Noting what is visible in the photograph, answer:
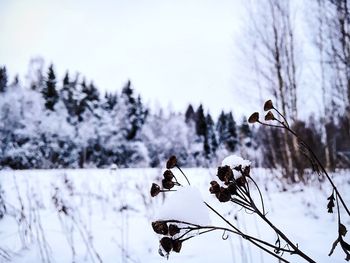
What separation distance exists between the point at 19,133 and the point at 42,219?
58.9 feet

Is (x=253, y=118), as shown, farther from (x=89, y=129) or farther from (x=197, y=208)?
(x=89, y=129)

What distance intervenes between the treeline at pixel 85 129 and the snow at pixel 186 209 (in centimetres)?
1574

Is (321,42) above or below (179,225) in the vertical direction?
above

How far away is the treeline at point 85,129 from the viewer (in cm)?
1895

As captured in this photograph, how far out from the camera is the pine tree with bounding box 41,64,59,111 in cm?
2612

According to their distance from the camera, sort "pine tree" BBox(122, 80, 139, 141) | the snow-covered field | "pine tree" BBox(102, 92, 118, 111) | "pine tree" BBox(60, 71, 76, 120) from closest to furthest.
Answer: the snow-covered field, "pine tree" BBox(60, 71, 76, 120), "pine tree" BBox(122, 80, 139, 141), "pine tree" BBox(102, 92, 118, 111)

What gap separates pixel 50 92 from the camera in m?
27.0

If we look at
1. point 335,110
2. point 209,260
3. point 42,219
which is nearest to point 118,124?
point 335,110

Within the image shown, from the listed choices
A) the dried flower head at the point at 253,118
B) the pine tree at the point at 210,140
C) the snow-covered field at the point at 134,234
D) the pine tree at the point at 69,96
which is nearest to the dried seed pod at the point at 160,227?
the dried flower head at the point at 253,118

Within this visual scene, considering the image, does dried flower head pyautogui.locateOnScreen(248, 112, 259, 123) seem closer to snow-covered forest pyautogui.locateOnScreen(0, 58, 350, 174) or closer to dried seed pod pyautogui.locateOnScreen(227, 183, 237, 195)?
dried seed pod pyautogui.locateOnScreen(227, 183, 237, 195)

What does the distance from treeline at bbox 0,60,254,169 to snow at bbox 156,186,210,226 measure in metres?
15.7

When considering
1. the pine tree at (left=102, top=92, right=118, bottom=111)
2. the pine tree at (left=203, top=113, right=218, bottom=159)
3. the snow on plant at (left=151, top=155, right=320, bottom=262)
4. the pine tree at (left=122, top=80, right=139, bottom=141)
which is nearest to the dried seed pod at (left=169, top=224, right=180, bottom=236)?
the snow on plant at (left=151, top=155, right=320, bottom=262)

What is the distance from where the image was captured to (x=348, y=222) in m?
2.69

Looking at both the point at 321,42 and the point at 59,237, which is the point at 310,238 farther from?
the point at 321,42
